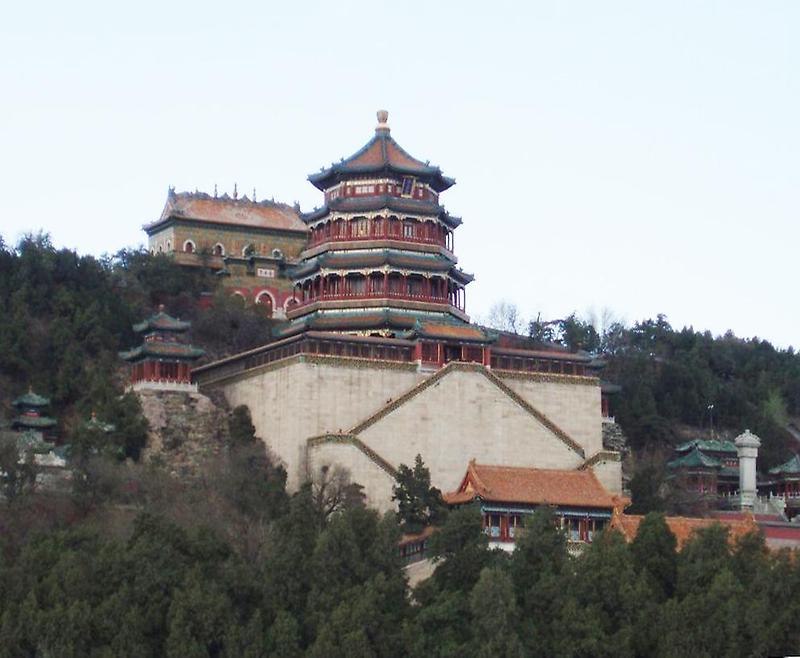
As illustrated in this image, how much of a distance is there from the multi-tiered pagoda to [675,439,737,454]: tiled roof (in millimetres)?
9314

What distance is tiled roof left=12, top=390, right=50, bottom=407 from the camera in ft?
202

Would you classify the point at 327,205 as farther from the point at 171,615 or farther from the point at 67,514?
the point at 171,615

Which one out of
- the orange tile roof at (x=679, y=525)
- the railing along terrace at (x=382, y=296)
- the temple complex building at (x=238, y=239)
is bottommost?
the orange tile roof at (x=679, y=525)

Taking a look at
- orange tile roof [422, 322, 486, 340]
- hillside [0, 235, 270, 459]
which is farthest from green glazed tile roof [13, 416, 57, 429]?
orange tile roof [422, 322, 486, 340]

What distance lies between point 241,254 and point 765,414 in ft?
69.8

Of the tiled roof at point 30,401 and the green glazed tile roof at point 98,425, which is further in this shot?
the tiled roof at point 30,401

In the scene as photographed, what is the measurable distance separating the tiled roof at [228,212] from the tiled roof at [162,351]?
2207 cm

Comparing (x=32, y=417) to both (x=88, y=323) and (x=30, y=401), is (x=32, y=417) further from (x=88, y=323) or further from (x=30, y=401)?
(x=88, y=323)

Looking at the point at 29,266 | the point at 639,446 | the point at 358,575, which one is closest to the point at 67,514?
the point at 358,575

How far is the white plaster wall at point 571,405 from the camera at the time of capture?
208ft

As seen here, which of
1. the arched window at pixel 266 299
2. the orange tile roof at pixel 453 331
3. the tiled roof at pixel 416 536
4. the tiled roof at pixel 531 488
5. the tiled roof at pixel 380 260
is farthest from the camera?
the arched window at pixel 266 299

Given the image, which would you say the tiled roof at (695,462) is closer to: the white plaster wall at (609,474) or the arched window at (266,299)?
the white plaster wall at (609,474)

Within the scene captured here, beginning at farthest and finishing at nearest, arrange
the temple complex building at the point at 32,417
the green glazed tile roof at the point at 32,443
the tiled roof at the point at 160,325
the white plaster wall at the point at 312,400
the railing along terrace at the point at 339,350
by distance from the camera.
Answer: the tiled roof at the point at 160,325 → the temple complex building at the point at 32,417 → the railing along terrace at the point at 339,350 → the white plaster wall at the point at 312,400 → the green glazed tile roof at the point at 32,443

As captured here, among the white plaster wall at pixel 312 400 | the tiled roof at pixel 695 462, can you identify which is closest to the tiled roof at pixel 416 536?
the white plaster wall at pixel 312 400
